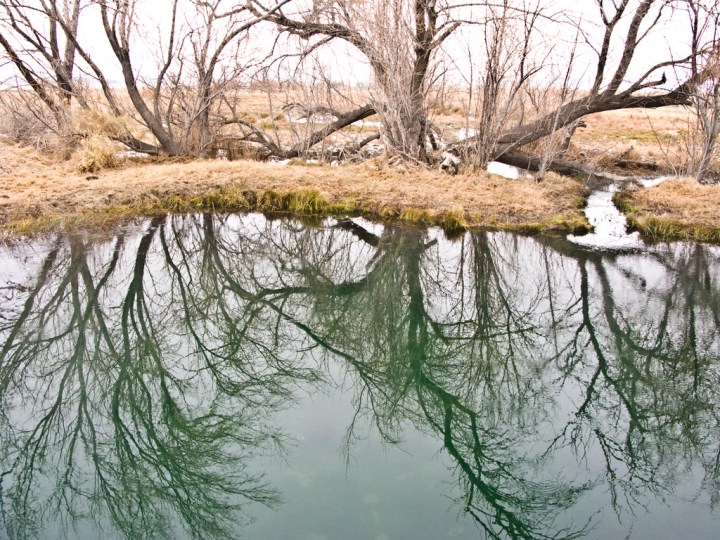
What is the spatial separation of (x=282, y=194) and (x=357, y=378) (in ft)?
17.0

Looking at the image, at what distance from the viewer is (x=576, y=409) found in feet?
14.6

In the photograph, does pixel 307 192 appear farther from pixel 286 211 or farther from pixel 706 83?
pixel 706 83

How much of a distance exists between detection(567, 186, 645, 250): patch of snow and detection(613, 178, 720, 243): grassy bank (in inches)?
6.4

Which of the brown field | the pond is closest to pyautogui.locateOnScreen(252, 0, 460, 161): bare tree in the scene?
the brown field

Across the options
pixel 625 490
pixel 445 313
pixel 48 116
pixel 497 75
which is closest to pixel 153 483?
pixel 625 490

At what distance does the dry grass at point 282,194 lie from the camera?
27.7ft

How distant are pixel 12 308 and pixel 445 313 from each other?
4.17m

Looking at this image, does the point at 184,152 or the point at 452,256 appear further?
the point at 184,152

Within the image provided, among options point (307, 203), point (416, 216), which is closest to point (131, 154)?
point (307, 203)

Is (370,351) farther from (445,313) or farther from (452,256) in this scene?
(452,256)

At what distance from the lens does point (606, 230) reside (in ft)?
27.8

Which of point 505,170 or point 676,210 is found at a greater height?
point 505,170

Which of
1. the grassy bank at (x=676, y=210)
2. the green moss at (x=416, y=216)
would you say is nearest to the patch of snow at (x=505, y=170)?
the grassy bank at (x=676, y=210)

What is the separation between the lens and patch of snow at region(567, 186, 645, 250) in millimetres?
7801
